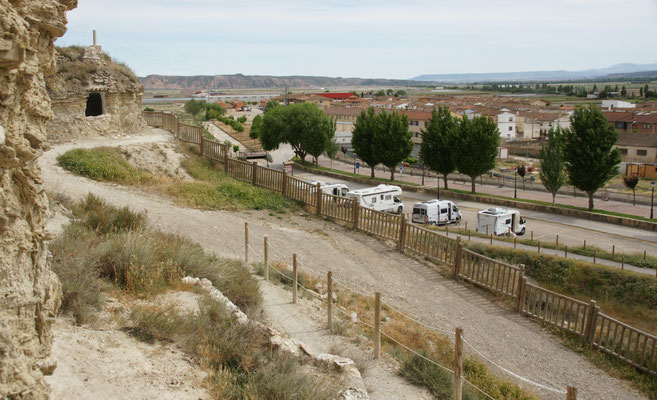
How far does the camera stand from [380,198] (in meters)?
33.1

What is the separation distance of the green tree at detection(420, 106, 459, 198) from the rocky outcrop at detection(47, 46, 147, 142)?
88.4 feet

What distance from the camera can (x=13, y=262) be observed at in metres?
4.73

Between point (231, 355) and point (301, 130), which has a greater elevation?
point (301, 130)

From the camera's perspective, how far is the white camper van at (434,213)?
106 feet

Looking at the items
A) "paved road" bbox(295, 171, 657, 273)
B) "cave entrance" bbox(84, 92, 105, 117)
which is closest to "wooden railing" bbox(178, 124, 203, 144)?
"cave entrance" bbox(84, 92, 105, 117)

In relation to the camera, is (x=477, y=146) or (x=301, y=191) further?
(x=477, y=146)

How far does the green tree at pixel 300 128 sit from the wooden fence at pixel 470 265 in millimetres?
35890

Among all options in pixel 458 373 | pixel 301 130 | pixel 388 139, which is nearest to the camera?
pixel 458 373

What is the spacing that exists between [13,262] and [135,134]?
2441cm

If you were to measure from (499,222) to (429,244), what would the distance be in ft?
46.7

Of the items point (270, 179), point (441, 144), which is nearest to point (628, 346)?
point (270, 179)

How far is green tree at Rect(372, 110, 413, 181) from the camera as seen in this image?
52219 millimetres

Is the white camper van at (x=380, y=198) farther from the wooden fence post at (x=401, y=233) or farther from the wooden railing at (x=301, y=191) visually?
the wooden fence post at (x=401, y=233)

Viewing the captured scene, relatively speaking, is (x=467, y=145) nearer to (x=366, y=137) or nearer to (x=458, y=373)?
(x=366, y=137)
